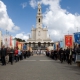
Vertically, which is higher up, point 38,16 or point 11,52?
point 38,16

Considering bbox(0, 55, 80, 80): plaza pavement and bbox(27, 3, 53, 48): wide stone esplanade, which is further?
bbox(27, 3, 53, 48): wide stone esplanade

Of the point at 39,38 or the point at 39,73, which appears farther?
the point at 39,38

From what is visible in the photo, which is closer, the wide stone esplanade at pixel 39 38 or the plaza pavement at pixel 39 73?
the plaza pavement at pixel 39 73

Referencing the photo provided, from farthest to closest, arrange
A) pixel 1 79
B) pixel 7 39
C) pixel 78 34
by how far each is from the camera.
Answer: pixel 7 39, pixel 78 34, pixel 1 79

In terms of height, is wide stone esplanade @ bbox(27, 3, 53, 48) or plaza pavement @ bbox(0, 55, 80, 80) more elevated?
wide stone esplanade @ bbox(27, 3, 53, 48)

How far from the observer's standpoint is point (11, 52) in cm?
2416

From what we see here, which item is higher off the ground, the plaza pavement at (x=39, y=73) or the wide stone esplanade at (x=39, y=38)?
the wide stone esplanade at (x=39, y=38)

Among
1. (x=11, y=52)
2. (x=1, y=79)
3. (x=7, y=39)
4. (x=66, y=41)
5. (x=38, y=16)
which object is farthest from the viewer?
(x=38, y=16)

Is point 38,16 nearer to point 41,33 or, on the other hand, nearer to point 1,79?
point 41,33

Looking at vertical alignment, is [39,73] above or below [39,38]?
below

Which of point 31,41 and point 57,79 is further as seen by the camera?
point 31,41

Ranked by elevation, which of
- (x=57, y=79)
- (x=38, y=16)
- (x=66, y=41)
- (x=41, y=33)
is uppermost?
(x=38, y=16)

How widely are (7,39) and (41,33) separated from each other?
413 ft

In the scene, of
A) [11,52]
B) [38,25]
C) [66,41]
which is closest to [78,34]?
[11,52]
